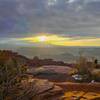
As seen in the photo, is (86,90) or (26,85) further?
(86,90)

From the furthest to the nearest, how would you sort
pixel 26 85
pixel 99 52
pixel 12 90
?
pixel 99 52, pixel 26 85, pixel 12 90

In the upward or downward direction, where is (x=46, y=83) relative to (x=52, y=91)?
upward

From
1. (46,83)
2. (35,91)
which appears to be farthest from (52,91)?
(35,91)

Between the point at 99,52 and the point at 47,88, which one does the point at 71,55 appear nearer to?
the point at 99,52

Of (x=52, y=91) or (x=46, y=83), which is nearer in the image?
(x=52, y=91)

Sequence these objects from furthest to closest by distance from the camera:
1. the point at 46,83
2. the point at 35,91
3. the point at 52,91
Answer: the point at 46,83, the point at 52,91, the point at 35,91

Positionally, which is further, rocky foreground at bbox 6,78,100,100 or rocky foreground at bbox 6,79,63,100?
rocky foreground at bbox 6,78,100,100

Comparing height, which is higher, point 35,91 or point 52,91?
point 35,91

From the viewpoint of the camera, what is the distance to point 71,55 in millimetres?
42406

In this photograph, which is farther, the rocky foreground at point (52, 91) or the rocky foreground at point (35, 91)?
the rocky foreground at point (52, 91)

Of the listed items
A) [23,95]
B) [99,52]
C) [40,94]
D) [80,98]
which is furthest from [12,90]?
[99,52]

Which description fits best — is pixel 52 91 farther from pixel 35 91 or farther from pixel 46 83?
pixel 35 91

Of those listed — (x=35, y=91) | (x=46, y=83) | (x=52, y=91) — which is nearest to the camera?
(x=35, y=91)

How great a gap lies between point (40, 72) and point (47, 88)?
7.44 metres
